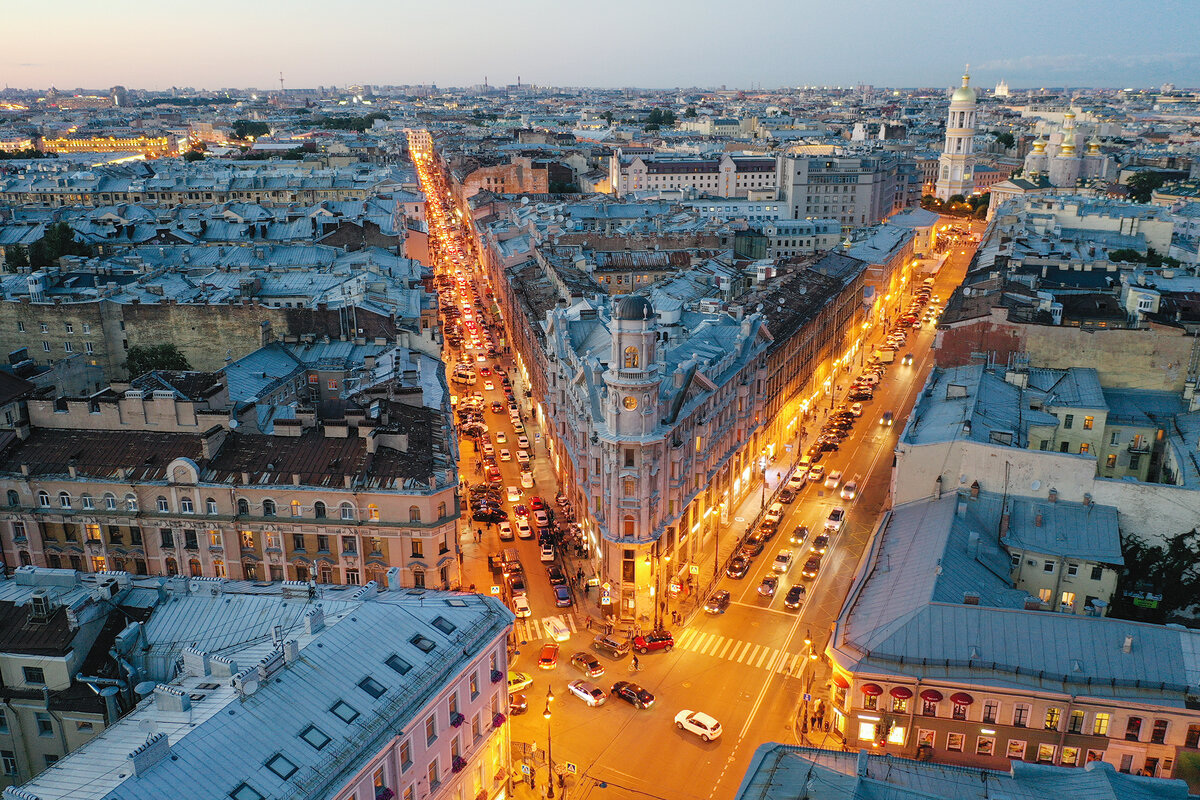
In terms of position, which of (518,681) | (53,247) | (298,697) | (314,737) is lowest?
(518,681)

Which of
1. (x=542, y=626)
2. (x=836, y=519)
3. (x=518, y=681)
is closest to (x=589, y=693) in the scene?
(x=518, y=681)

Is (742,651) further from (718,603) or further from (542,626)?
(542,626)

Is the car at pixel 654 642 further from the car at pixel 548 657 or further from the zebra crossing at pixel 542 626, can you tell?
the car at pixel 548 657

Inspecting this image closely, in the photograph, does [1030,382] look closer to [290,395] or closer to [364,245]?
[290,395]

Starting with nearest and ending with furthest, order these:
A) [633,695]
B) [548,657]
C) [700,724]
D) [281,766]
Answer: [281,766], [700,724], [633,695], [548,657]

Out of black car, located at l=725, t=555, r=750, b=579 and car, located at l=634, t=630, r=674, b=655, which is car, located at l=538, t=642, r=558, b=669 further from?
black car, located at l=725, t=555, r=750, b=579

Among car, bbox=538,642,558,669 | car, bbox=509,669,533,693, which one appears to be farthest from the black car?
car, bbox=509,669,533,693
